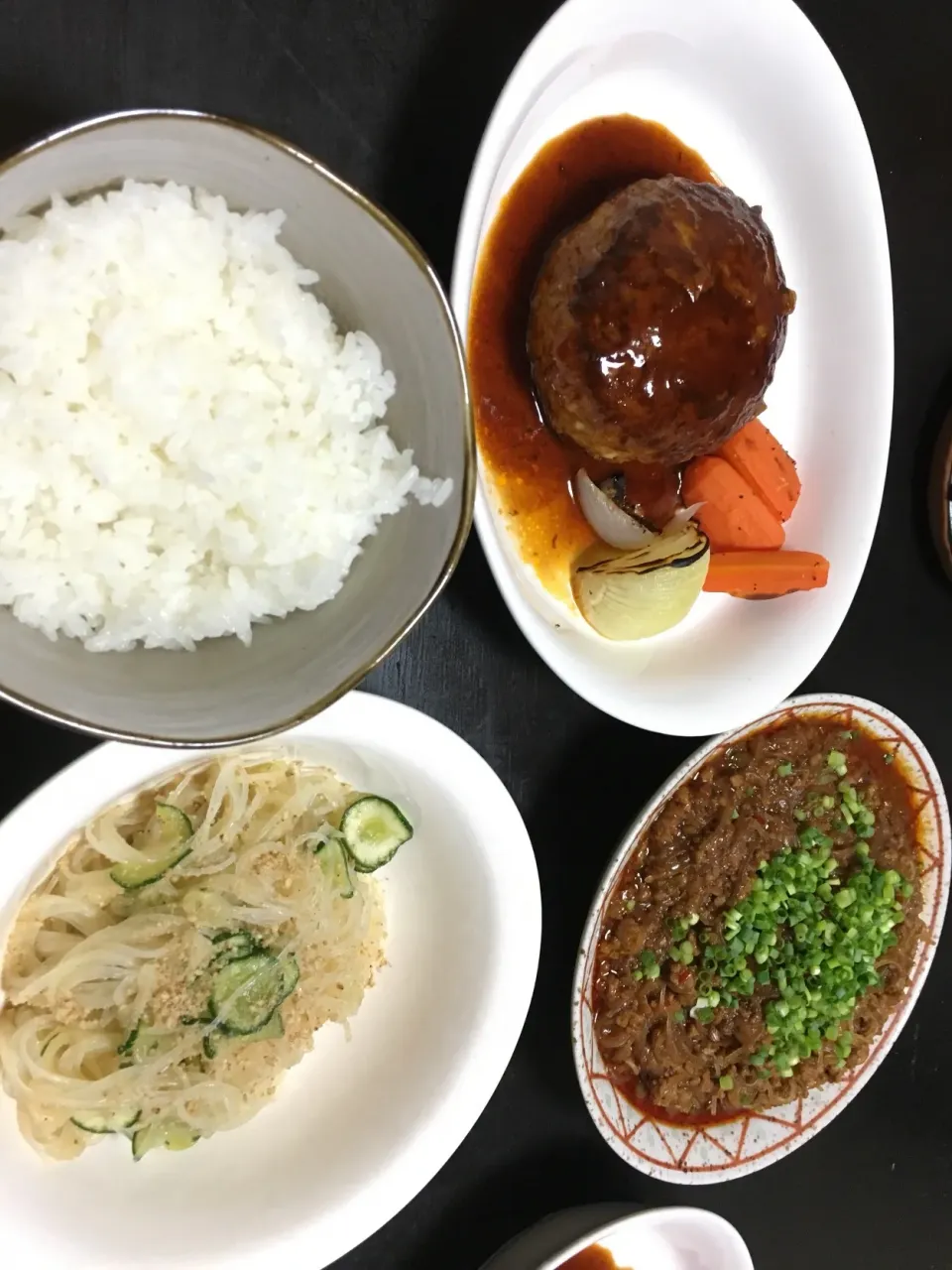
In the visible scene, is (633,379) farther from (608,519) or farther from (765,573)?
(765,573)

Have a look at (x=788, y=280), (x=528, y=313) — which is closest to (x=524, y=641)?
(x=528, y=313)

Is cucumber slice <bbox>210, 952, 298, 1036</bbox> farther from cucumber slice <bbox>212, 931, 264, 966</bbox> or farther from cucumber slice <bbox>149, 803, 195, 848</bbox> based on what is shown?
cucumber slice <bbox>149, 803, 195, 848</bbox>

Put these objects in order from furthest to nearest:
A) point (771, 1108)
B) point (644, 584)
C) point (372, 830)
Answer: point (771, 1108) → point (644, 584) → point (372, 830)

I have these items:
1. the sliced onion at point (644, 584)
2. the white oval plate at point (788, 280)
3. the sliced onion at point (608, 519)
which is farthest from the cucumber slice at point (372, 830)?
the sliced onion at point (608, 519)

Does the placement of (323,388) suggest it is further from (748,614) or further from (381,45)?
(748,614)

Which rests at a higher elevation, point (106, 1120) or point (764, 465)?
point (764, 465)

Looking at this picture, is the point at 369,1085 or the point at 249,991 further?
the point at 369,1085

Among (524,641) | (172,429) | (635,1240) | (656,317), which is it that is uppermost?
(656,317)

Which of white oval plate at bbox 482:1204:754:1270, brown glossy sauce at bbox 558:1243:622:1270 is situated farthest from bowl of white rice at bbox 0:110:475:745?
brown glossy sauce at bbox 558:1243:622:1270
